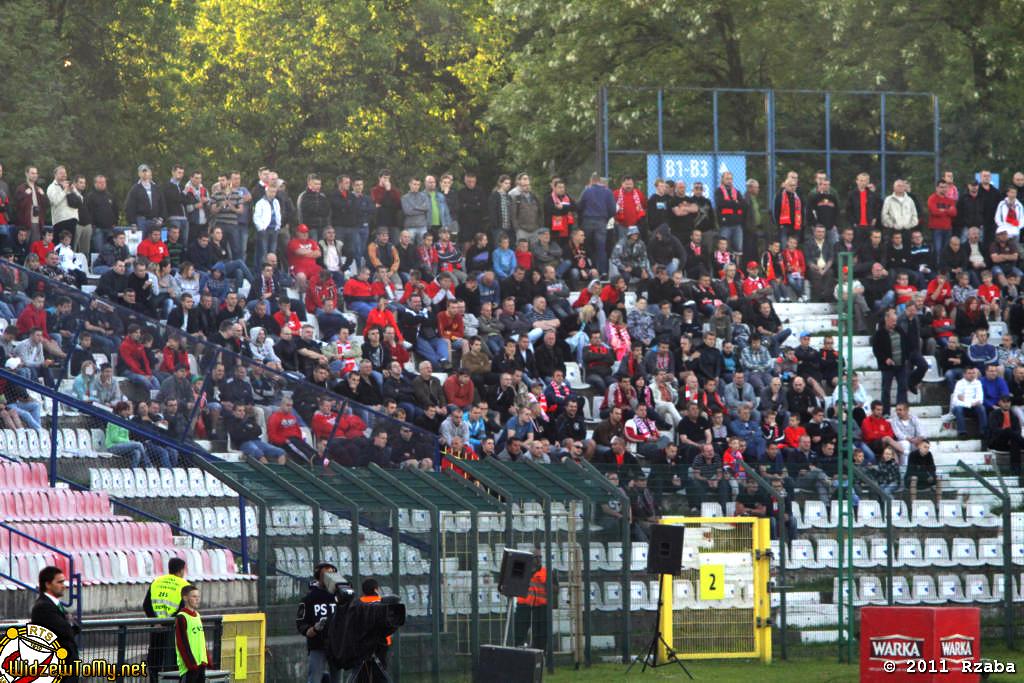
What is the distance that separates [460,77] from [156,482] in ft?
122

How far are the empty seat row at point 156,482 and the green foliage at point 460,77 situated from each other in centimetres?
2625

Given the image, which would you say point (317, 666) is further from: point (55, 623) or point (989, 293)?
point (989, 293)

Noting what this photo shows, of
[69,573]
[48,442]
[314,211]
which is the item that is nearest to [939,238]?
[314,211]

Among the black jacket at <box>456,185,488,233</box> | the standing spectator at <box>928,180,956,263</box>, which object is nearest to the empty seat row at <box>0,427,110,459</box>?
the black jacket at <box>456,185,488,233</box>

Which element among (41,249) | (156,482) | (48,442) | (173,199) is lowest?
(156,482)

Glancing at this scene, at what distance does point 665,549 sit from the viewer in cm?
2081

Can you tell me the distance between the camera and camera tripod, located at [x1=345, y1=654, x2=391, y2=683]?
1702 cm

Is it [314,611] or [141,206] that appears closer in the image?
[314,611]

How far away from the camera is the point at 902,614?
17.3 m

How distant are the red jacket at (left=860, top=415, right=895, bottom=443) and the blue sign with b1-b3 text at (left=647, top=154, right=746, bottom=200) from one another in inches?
327

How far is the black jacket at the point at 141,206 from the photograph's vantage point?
29.4 meters

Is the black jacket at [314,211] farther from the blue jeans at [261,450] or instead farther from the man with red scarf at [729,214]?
the blue jeans at [261,450]

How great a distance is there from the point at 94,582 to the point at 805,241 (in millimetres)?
18916

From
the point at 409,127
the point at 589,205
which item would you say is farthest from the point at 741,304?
the point at 409,127
